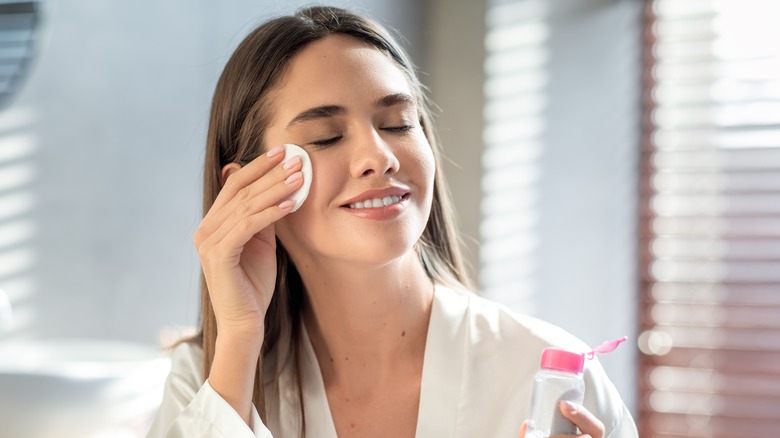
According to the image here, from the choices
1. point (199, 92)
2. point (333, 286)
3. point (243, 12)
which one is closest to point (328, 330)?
point (333, 286)

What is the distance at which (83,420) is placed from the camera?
1.37 m

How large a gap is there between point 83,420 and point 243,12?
1301 mm

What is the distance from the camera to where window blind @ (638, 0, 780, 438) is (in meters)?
2.95

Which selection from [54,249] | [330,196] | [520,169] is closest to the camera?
[330,196]

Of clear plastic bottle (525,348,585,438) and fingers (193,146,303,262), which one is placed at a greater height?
fingers (193,146,303,262)

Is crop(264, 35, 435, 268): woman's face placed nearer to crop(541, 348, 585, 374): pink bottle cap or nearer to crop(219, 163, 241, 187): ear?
crop(219, 163, 241, 187): ear

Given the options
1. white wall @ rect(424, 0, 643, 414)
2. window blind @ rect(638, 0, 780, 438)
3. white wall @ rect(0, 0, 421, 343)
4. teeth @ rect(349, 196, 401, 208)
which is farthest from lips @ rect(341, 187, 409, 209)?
window blind @ rect(638, 0, 780, 438)

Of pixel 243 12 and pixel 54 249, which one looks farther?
pixel 243 12

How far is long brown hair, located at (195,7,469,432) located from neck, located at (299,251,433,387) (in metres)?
0.07

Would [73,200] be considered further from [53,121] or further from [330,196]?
[330,196]

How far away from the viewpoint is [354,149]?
51.8 inches

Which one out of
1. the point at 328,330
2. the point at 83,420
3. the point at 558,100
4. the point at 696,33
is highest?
the point at 696,33

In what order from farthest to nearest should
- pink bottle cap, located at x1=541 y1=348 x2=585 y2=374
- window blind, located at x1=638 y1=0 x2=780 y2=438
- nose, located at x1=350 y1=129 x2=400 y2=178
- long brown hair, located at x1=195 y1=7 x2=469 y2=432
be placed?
window blind, located at x1=638 y1=0 x2=780 y2=438 < long brown hair, located at x1=195 y1=7 x2=469 y2=432 < nose, located at x1=350 y1=129 x2=400 y2=178 < pink bottle cap, located at x1=541 y1=348 x2=585 y2=374

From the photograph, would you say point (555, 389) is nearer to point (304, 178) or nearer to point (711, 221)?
point (304, 178)
